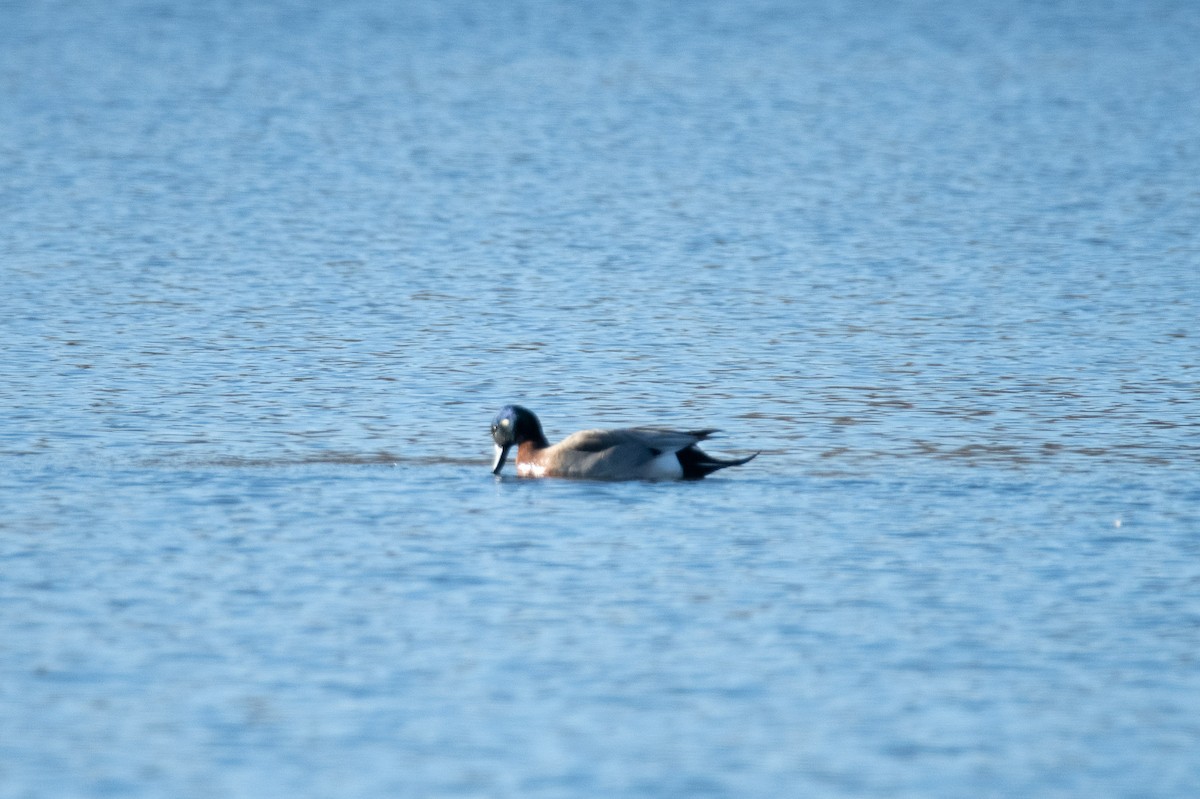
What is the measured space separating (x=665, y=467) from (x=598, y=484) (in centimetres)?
47

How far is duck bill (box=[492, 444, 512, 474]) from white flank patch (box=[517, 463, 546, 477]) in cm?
13

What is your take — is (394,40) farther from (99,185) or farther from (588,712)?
(588,712)

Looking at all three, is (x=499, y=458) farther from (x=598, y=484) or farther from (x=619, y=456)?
(x=619, y=456)

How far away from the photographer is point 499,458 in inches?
549

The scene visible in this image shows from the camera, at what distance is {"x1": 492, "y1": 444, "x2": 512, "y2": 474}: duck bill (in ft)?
45.7

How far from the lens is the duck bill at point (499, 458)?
13938 millimetres

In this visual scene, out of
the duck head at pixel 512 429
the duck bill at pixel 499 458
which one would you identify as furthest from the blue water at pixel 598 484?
the duck head at pixel 512 429

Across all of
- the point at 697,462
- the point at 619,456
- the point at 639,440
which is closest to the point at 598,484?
the point at 619,456

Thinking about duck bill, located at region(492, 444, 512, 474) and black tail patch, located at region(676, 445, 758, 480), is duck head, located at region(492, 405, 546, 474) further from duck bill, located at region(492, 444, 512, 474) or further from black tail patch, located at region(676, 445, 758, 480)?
black tail patch, located at region(676, 445, 758, 480)

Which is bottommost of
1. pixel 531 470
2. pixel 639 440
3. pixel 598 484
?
pixel 598 484

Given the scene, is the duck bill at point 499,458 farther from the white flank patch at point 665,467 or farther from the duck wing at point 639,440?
the white flank patch at point 665,467

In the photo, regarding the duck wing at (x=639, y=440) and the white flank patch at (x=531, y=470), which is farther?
the white flank patch at (x=531, y=470)

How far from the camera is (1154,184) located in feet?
96.0

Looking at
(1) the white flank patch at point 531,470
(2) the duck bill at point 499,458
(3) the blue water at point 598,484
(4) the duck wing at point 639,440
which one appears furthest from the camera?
(2) the duck bill at point 499,458
